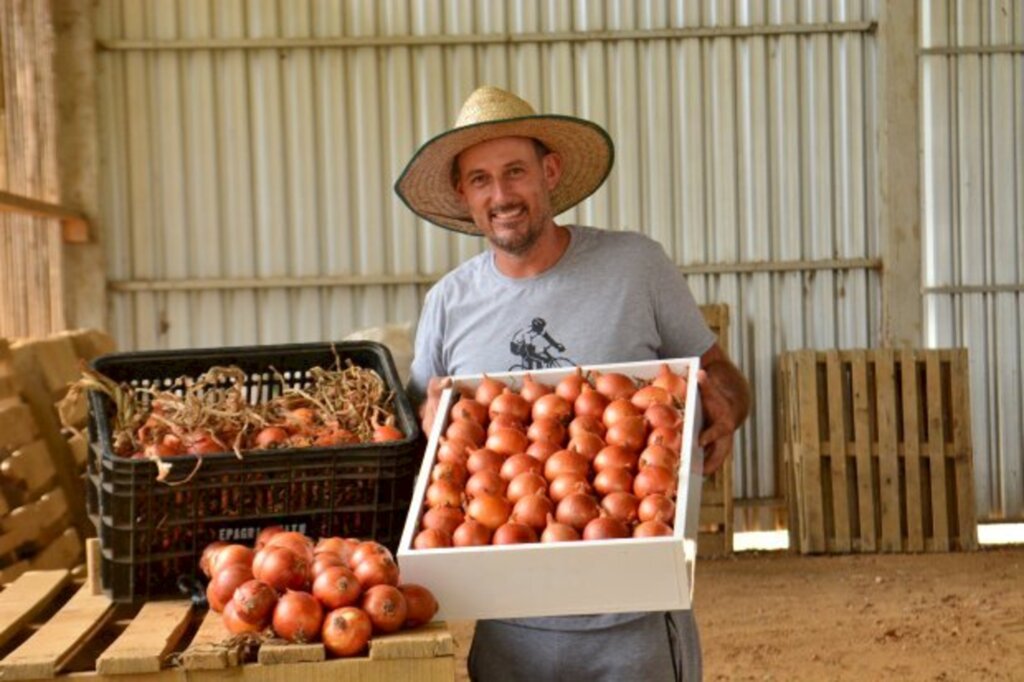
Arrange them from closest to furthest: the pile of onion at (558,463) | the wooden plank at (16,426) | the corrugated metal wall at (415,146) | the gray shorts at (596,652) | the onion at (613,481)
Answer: the pile of onion at (558,463) < the onion at (613,481) < the gray shorts at (596,652) < the wooden plank at (16,426) < the corrugated metal wall at (415,146)

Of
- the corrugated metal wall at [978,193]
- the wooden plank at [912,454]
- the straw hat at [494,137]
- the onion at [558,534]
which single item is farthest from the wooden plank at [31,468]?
the corrugated metal wall at [978,193]

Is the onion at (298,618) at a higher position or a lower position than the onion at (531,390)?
lower

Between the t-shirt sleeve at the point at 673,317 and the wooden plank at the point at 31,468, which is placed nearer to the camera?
the t-shirt sleeve at the point at 673,317

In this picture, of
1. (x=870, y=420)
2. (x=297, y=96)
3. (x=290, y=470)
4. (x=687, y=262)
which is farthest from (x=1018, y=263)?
(x=290, y=470)

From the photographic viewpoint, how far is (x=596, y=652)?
2842mm

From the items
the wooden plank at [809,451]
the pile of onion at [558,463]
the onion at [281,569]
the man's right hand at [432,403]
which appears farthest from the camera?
the wooden plank at [809,451]

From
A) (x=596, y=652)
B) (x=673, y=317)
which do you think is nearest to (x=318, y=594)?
(x=596, y=652)

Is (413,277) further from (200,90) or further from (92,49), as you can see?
(92,49)

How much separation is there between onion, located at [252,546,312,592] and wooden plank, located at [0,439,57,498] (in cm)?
293

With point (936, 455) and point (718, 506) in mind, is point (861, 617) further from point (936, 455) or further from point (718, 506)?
point (936, 455)

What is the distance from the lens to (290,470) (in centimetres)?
239

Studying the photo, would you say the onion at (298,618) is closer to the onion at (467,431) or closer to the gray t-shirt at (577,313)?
the onion at (467,431)

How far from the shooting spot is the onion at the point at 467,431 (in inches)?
98.1

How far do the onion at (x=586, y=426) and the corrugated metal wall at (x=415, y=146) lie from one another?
586 centimetres
